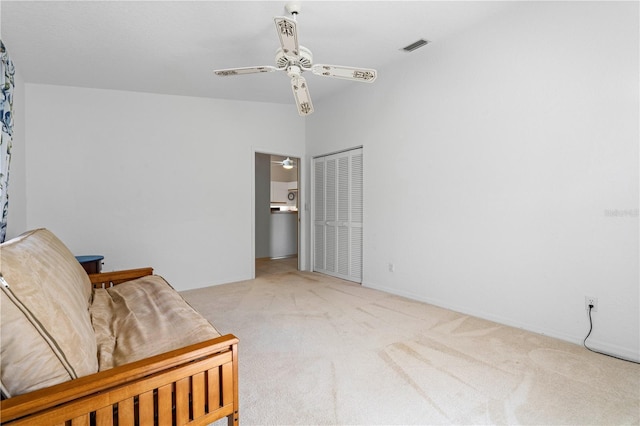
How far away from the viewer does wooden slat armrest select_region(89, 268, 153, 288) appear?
2.33m

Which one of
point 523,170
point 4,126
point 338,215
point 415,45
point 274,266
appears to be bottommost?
point 274,266

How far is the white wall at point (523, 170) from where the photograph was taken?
86.3 inches

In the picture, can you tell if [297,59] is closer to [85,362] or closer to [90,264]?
[85,362]

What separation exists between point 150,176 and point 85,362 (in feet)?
10.3

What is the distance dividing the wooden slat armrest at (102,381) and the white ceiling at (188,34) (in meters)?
2.34

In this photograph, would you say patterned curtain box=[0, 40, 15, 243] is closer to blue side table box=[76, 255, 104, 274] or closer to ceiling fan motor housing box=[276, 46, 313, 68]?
blue side table box=[76, 255, 104, 274]

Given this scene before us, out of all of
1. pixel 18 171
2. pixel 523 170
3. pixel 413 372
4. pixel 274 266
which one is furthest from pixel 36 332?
pixel 274 266

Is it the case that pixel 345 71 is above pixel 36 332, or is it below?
above

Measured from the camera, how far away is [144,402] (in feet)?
3.41

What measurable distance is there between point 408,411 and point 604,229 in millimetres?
1950

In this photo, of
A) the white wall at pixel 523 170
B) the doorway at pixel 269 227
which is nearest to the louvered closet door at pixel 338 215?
the white wall at pixel 523 170

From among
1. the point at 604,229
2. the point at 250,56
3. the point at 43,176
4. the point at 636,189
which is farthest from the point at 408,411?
the point at 43,176

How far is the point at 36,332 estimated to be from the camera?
0.93 metres

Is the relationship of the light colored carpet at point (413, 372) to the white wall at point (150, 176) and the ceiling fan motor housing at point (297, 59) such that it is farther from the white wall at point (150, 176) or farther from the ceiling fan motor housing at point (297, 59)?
the ceiling fan motor housing at point (297, 59)
